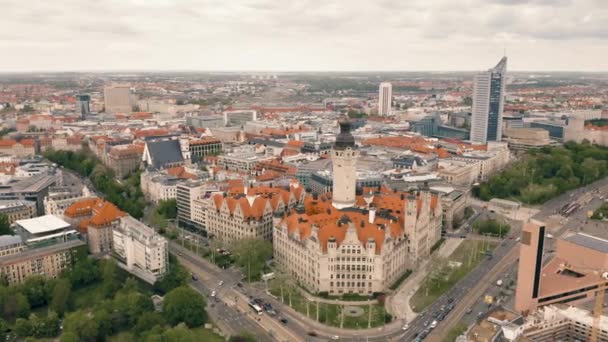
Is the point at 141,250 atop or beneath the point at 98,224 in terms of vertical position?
beneath

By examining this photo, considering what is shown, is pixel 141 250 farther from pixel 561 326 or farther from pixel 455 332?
pixel 561 326

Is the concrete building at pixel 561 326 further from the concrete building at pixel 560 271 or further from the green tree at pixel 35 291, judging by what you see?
the green tree at pixel 35 291

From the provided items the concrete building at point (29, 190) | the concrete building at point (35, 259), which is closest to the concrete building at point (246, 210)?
the concrete building at point (35, 259)

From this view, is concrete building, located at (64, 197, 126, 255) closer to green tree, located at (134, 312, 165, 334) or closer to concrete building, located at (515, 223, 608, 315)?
green tree, located at (134, 312, 165, 334)

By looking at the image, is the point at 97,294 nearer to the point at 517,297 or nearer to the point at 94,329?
the point at 94,329

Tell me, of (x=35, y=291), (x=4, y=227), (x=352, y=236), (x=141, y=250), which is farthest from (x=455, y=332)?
(x=4, y=227)

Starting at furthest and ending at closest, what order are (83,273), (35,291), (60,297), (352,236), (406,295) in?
(83,273) < (406,295) < (35,291) < (352,236) < (60,297)

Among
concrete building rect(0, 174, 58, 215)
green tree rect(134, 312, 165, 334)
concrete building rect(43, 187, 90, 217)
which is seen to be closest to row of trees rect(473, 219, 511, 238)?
green tree rect(134, 312, 165, 334)
